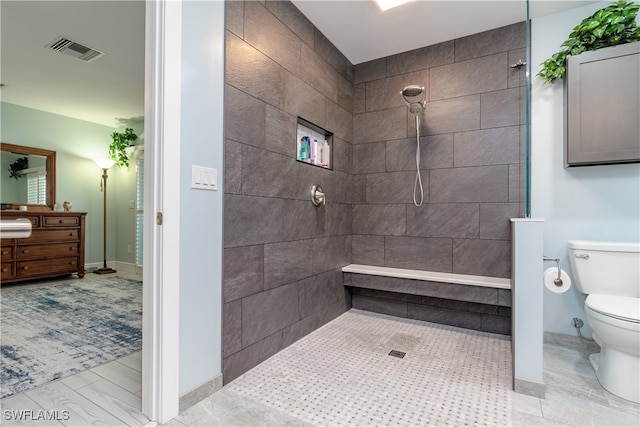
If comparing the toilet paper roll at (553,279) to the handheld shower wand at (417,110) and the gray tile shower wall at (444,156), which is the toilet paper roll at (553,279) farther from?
the handheld shower wand at (417,110)

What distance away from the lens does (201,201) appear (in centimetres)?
156

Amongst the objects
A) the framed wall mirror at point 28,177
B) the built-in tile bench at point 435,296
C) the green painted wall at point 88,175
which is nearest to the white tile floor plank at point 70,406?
the built-in tile bench at point 435,296

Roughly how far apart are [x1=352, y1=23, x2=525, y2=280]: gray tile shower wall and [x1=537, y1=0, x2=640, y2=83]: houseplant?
298mm

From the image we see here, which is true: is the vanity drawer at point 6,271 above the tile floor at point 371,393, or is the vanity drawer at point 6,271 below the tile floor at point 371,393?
above

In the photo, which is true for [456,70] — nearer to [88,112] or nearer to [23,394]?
[23,394]

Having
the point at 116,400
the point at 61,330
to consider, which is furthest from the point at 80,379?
the point at 61,330

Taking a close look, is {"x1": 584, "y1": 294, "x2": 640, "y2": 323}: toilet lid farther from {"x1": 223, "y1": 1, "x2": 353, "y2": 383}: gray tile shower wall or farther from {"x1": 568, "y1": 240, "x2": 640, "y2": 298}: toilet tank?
{"x1": 223, "y1": 1, "x2": 353, "y2": 383}: gray tile shower wall

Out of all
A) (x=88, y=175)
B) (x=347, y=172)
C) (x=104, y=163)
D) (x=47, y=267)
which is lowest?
(x=47, y=267)

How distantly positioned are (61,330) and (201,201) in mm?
1905

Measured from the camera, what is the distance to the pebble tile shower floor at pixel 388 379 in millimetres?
1492

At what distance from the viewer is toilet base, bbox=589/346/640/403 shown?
5.17 ft

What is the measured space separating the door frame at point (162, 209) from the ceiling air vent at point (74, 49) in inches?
81.3

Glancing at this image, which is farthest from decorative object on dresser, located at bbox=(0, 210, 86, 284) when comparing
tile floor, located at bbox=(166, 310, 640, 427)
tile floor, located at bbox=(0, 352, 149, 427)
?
tile floor, located at bbox=(166, 310, 640, 427)

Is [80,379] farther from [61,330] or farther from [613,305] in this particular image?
[613,305]
